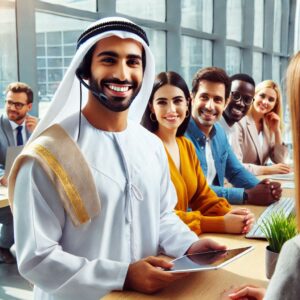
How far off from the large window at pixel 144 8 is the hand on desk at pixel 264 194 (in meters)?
3.98

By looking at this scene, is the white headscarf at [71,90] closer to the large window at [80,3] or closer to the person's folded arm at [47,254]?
the person's folded arm at [47,254]

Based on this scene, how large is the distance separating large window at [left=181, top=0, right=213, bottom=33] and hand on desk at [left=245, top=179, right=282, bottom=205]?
5.28 metres

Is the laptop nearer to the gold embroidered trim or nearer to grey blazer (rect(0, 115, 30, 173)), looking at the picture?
grey blazer (rect(0, 115, 30, 173))

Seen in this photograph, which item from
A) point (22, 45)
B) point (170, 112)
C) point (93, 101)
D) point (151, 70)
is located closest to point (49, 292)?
point (93, 101)

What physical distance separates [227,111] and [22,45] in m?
2.18

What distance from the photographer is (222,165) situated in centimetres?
283

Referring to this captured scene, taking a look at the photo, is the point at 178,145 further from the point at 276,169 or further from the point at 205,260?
the point at 276,169

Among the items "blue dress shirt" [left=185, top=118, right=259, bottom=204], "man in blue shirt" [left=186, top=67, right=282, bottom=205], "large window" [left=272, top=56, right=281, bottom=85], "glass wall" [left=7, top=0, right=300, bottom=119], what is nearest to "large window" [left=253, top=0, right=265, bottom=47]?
"glass wall" [left=7, top=0, right=300, bottom=119]

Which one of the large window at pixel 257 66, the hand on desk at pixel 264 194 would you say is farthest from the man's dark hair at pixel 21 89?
the large window at pixel 257 66

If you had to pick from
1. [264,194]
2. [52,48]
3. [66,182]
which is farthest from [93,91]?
[52,48]

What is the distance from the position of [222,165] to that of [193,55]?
5.31 meters

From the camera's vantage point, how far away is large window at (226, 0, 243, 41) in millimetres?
9484

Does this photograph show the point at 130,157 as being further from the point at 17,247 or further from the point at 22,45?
the point at 22,45

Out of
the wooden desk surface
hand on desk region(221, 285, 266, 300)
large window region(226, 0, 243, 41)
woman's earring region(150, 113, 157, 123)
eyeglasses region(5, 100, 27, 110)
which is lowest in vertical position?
the wooden desk surface
